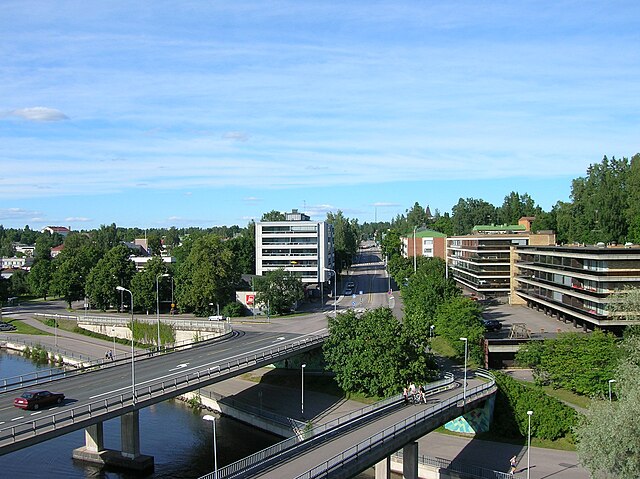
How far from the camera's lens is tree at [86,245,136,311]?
4163 inches

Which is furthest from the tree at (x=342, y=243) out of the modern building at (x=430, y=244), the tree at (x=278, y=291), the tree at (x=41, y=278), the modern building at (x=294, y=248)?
the tree at (x=41, y=278)

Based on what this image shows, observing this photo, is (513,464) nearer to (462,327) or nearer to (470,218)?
(462,327)

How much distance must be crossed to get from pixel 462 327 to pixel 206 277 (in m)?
45.3

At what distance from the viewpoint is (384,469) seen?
3966 cm

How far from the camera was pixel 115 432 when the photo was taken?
53156 millimetres

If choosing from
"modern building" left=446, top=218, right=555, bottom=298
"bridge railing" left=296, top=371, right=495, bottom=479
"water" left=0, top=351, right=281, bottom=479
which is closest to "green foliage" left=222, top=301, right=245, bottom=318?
"water" left=0, top=351, right=281, bottom=479

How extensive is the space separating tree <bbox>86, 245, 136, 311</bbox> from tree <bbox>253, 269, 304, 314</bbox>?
2374 centimetres

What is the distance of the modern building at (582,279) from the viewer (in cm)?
6875

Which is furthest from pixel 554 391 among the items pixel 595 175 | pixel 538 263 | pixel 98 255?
pixel 98 255

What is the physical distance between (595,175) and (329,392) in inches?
3639

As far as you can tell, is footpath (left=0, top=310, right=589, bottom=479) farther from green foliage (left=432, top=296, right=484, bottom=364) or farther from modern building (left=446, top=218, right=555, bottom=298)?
modern building (left=446, top=218, right=555, bottom=298)

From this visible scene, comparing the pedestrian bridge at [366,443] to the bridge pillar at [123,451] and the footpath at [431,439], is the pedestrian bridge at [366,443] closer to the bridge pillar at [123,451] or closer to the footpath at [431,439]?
the footpath at [431,439]

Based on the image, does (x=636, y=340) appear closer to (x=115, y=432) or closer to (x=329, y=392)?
(x=329, y=392)

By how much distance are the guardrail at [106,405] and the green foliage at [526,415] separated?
2003cm
